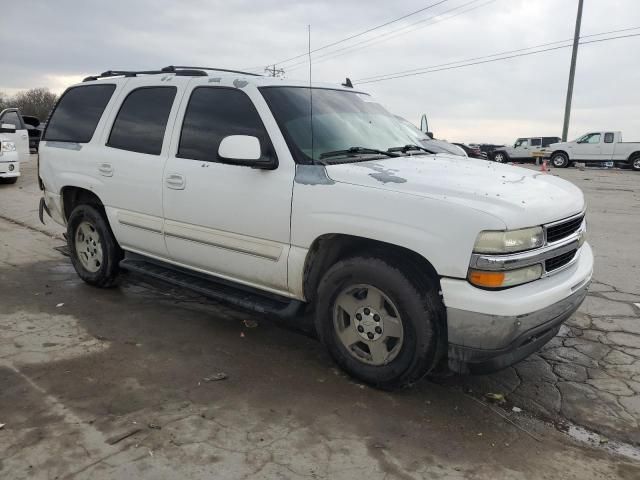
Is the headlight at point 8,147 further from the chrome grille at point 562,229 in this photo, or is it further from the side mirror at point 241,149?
the chrome grille at point 562,229

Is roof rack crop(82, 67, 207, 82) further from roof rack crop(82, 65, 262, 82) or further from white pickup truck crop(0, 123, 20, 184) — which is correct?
white pickup truck crop(0, 123, 20, 184)

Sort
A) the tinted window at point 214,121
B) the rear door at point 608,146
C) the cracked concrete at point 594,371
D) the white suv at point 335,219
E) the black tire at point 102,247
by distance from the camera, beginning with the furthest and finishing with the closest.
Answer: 1. the rear door at point 608,146
2. the black tire at point 102,247
3. the tinted window at point 214,121
4. the cracked concrete at point 594,371
5. the white suv at point 335,219

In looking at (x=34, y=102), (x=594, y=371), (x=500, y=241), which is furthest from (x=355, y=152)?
(x=34, y=102)

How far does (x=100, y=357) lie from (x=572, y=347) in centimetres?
351

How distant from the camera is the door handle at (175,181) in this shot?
13.9ft

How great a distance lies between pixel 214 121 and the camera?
4.18 metres

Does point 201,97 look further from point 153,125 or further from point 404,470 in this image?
point 404,470

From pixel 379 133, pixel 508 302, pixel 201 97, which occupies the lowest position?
pixel 508 302

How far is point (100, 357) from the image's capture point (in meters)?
3.92

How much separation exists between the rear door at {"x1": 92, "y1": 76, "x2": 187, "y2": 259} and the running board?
0.12 meters

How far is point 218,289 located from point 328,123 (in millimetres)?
1485

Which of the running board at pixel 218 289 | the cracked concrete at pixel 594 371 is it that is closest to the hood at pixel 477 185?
the running board at pixel 218 289

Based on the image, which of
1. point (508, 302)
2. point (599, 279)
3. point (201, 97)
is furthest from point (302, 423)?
point (599, 279)

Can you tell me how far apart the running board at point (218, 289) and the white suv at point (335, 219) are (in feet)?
0.05
